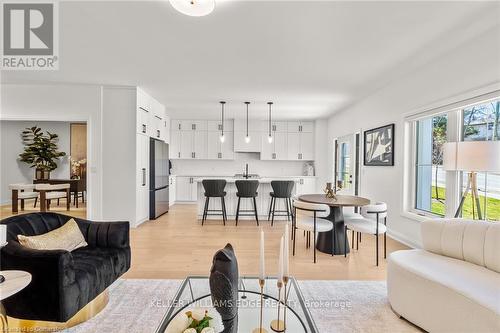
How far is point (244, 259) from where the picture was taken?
3205 mm

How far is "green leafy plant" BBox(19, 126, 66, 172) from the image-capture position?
6629 millimetres

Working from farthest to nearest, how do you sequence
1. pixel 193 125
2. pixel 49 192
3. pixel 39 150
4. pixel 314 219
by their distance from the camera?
pixel 193 125, pixel 39 150, pixel 49 192, pixel 314 219

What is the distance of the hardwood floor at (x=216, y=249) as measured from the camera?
284 cm

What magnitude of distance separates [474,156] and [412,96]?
1.77 metres

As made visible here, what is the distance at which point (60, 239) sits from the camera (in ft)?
6.86

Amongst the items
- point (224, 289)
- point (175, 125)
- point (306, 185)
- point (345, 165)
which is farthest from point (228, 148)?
point (224, 289)

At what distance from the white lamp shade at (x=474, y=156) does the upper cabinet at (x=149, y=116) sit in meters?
4.74

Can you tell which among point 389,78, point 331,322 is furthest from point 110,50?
point 389,78

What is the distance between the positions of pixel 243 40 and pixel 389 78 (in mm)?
2577

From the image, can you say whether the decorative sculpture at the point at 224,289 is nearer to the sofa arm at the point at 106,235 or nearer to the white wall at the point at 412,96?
the sofa arm at the point at 106,235

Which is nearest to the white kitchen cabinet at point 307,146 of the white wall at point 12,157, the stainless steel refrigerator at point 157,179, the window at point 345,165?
the window at point 345,165

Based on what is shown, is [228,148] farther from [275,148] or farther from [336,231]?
[336,231]

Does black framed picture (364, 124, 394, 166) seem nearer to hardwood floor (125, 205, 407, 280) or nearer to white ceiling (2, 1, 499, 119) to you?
white ceiling (2, 1, 499, 119)

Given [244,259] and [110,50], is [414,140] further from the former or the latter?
[110,50]
